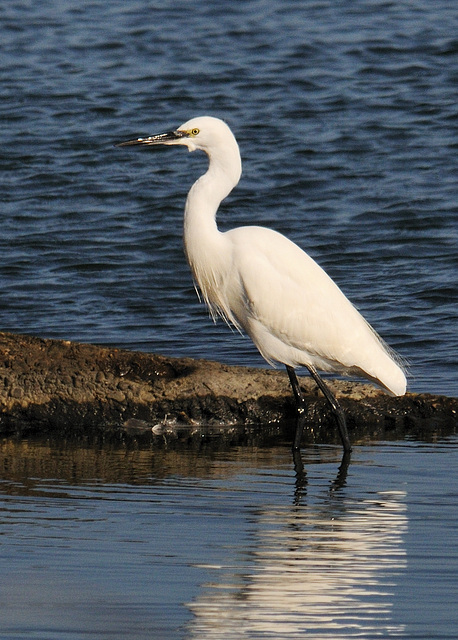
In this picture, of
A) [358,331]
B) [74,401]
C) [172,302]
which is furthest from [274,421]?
[172,302]

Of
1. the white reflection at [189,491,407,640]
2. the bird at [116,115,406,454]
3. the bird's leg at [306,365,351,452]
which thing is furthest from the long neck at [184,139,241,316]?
the white reflection at [189,491,407,640]

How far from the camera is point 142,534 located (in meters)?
4.86

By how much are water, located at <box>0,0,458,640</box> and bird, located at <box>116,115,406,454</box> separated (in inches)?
25.3

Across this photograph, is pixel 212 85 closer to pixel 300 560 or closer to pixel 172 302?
pixel 172 302

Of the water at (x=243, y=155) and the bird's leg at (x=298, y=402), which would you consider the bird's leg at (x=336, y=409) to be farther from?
the water at (x=243, y=155)

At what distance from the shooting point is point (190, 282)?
1202cm

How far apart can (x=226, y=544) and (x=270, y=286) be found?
269cm

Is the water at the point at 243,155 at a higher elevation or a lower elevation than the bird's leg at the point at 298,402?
higher

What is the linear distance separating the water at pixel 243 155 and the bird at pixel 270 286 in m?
1.09

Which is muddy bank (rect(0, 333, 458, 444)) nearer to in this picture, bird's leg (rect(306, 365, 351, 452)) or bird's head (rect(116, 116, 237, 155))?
bird's leg (rect(306, 365, 351, 452))

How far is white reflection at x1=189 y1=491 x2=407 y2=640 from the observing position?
387cm

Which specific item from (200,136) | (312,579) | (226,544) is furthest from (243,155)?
(312,579)

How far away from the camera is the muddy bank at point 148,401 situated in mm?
7086

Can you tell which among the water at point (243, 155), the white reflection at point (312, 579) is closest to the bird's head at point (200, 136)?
the water at point (243, 155)
